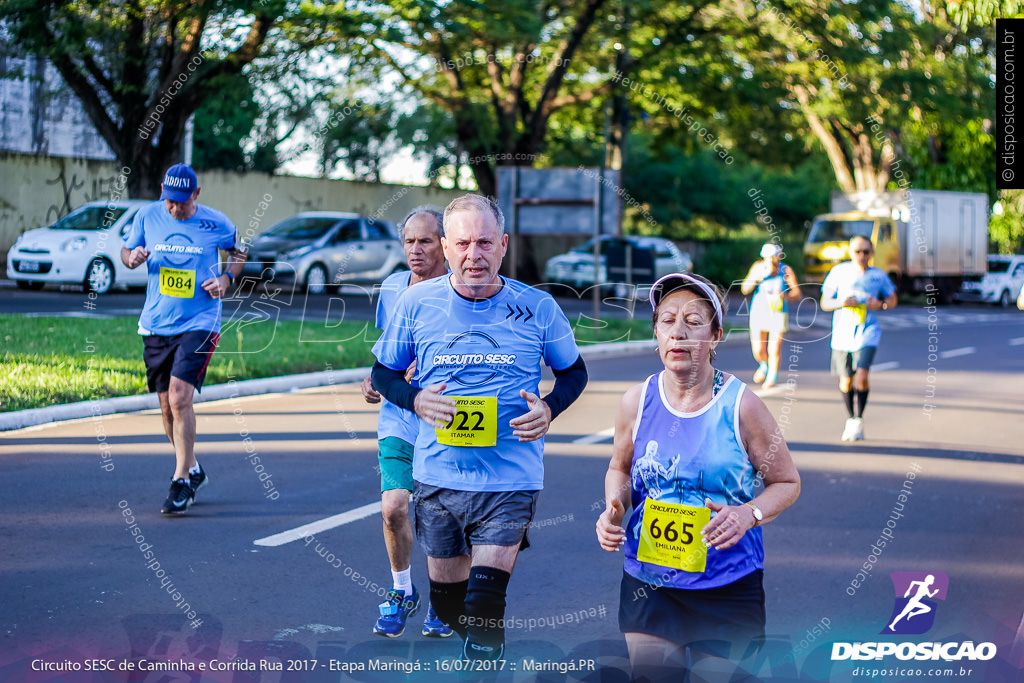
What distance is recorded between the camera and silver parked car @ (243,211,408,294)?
928 inches

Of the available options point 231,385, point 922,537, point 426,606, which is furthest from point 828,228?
point 426,606

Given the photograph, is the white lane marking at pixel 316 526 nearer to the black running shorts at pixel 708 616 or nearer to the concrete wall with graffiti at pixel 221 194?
the black running shorts at pixel 708 616

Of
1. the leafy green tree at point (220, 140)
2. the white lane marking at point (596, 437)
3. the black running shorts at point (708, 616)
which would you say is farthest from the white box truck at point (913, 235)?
the black running shorts at point (708, 616)

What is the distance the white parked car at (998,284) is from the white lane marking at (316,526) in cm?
3750

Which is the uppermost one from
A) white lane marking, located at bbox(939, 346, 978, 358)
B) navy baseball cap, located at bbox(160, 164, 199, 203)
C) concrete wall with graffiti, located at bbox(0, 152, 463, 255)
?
concrete wall with graffiti, located at bbox(0, 152, 463, 255)

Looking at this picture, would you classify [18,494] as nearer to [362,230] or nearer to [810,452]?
[810,452]

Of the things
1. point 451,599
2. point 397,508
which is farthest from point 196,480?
point 451,599

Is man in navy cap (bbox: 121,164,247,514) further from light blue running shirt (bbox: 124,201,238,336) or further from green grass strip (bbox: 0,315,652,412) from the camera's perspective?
green grass strip (bbox: 0,315,652,412)

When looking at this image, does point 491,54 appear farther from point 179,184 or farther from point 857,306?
point 179,184

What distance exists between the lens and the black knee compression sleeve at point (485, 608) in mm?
4023

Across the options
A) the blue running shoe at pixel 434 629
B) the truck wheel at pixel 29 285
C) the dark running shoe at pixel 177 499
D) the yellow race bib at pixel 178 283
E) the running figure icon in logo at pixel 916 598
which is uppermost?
the yellow race bib at pixel 178 283

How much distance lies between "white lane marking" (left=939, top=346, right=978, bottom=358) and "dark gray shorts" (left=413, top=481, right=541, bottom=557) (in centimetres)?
1807

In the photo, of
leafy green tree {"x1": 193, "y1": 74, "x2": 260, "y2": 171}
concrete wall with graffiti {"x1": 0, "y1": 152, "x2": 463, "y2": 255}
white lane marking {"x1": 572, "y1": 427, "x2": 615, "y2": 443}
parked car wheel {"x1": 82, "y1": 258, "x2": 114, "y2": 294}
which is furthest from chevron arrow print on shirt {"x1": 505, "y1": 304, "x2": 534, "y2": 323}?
leafy green tree {"x1": 193, "y1": 74, "x2": 260, "y2": 171}

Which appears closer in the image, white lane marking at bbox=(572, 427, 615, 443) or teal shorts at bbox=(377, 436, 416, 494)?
teal shorts at bbox=(377, 436, 416, 494)
